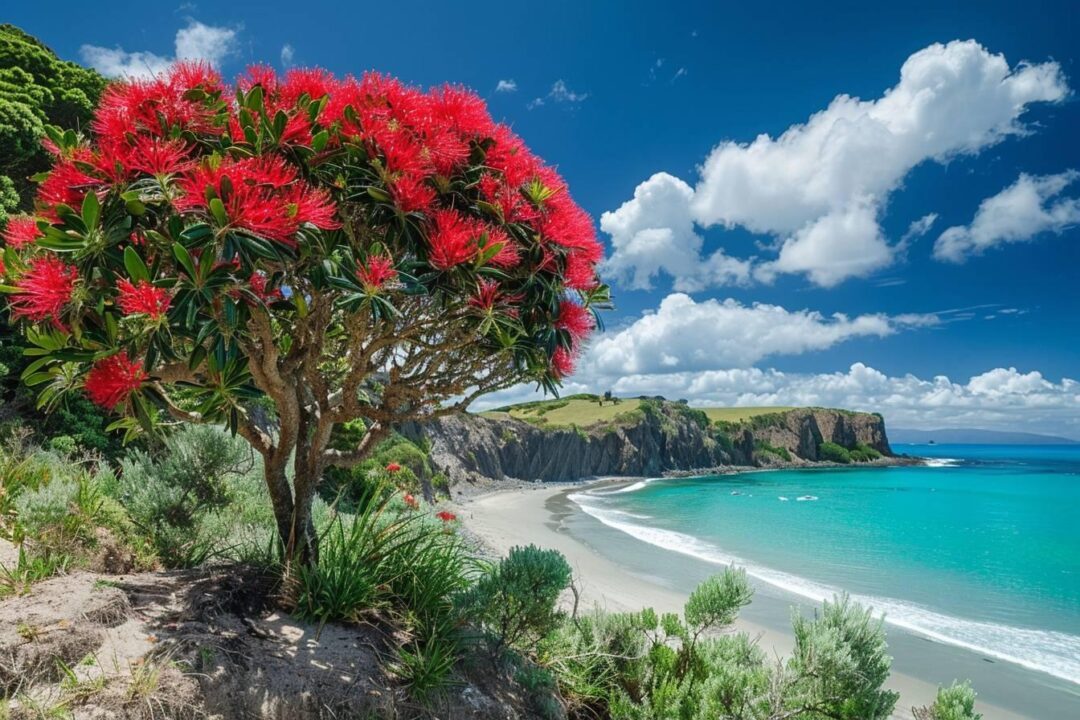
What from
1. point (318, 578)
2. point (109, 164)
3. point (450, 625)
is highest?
point (109, 164)

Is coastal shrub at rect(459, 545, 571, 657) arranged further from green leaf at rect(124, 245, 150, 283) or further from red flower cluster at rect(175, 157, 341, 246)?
green leaf at rect(124, 245, 150, 283)

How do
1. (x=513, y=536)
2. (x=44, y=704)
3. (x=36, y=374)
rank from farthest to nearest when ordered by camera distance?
(x=513, y=536)
(x=36, y=374)
(x=44, y=704)

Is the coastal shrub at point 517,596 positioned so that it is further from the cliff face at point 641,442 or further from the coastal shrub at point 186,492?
the cliff face at point 641,442

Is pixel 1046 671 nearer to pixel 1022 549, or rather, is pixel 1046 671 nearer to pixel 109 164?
pixel 109 164

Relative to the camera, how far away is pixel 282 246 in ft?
9.78

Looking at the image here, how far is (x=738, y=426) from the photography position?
98.2m

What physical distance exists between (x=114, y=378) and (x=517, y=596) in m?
3.22

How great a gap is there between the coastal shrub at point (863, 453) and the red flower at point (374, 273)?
125 m

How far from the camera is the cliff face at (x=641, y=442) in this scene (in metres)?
47.7

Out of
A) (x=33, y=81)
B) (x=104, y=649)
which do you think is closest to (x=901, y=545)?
(x=104, y=649)

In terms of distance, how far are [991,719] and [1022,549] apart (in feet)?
75.6

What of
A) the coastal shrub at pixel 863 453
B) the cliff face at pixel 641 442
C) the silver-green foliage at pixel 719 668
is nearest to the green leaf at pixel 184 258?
the silver-green foliage at pixel 719 668

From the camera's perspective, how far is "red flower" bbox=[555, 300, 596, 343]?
4039 millimetres

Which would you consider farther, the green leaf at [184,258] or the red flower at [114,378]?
the red flower at [114,378]
